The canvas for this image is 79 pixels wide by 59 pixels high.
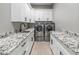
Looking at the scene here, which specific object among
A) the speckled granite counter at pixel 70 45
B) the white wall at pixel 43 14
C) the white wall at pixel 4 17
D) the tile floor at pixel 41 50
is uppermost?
the white wall at pixel 43 14

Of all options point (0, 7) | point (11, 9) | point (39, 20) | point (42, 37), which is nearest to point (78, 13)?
point (11, 9)

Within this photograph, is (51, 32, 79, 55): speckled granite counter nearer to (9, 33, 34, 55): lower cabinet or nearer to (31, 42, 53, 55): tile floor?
(9, 33, 34, 55): lower cabinet

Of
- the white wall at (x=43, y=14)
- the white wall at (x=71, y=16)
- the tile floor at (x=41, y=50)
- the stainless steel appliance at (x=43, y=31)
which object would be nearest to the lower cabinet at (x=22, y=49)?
the tile floor at (x=41, y=50)

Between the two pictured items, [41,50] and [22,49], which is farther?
[41,50]

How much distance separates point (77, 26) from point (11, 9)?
1.63 metres

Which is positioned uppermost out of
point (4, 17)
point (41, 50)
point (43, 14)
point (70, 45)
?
point (43, 14)

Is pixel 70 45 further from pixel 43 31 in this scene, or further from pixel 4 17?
pixel 43 31

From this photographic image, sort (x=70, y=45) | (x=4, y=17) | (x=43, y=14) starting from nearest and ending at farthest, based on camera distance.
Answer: (x=70, y=45), (x=4, y=17), (x=43, y=14)

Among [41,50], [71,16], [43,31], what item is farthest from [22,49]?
[43,31]

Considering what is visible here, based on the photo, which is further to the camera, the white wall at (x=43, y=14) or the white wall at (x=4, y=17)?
the white wall at (x=43, y=14)

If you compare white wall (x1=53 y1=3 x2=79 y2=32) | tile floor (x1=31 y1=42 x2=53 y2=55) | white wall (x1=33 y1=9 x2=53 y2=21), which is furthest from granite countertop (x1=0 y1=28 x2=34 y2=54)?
white wall (x1=33 y1=9 x2=53 y2=21)

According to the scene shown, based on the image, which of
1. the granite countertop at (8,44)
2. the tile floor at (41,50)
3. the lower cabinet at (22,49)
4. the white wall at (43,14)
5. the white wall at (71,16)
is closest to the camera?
the granite countertop at (8,44)

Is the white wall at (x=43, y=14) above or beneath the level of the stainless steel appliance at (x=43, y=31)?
above

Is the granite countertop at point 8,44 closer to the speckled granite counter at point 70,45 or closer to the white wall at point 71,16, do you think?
the speckled granite counter at point 70,45
